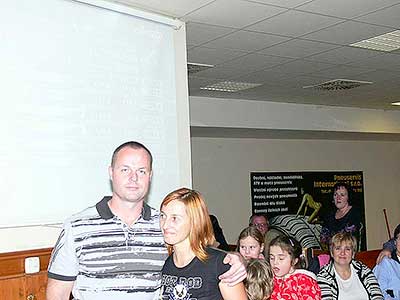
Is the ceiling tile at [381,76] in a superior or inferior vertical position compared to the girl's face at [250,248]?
superior

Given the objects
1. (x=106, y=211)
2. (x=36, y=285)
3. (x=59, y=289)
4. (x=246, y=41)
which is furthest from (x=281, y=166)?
(x=59, y=289)

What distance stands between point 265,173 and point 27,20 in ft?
21.6

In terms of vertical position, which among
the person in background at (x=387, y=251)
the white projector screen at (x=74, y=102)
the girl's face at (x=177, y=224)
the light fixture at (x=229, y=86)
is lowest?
the person in background at (x=387, y=251)

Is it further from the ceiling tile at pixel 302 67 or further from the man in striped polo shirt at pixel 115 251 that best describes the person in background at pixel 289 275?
the ceiling tile at pixel 302 67

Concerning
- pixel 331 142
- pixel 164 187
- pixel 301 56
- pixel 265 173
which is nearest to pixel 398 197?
pixel 331 142

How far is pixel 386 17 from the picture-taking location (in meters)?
4.78

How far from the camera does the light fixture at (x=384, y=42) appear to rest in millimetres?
5375

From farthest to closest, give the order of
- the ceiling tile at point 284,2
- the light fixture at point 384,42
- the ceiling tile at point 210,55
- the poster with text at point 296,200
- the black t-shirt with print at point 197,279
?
the poster with text at point 296,200 < the ceiling tile at point 210,55 < the light fixture at point 384,42 < the ceiling tile at point 284,2 < the black t-shirt with print at point 197,279

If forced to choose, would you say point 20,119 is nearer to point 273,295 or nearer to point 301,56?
point 273,295

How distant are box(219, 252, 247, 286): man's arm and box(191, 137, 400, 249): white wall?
21.6 ft

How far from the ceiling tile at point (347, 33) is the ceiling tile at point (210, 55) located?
2.69 feet

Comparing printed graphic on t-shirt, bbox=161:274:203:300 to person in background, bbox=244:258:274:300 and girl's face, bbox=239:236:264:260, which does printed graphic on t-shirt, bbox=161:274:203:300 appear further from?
girl's face, bbox=239:236:264:260

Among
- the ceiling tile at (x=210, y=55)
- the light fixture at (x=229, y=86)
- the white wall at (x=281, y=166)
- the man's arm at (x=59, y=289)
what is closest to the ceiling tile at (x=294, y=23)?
the ceiling tile at (x=210, y=55)

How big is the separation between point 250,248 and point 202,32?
199 cm
